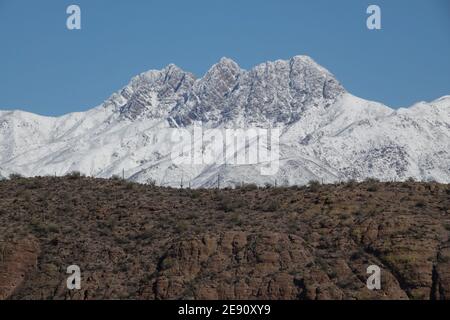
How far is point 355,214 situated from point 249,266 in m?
9.44

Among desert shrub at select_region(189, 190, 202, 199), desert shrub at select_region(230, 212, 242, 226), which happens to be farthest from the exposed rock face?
desert shrub at select_region(189, 190, 202, 199)

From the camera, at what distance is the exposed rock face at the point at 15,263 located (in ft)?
215

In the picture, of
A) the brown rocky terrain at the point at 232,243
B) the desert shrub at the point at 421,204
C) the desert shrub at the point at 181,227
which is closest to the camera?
the brown rocky terrain at the point at 232,243

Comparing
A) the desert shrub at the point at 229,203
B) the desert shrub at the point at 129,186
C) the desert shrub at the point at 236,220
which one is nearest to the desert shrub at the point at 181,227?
the desert shrub at the point at 236,220

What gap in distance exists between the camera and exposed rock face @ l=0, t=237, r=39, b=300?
65.6m

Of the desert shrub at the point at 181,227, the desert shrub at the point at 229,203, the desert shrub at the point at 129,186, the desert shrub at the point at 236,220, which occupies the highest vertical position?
the desert shrub at the point at 129,186

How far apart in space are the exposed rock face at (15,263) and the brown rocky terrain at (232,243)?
0.25 feet

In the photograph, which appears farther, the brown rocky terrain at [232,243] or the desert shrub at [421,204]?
the desert shrub at [421,204]

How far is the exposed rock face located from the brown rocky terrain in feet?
0.25

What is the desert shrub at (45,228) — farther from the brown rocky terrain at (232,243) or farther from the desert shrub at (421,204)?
the desert shrub at (421,204)

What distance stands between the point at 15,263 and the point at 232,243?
12.4 metres

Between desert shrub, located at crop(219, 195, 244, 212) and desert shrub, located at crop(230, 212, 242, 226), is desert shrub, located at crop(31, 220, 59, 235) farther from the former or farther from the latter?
desert shrub, located at crop(219, 195, 244, 212)

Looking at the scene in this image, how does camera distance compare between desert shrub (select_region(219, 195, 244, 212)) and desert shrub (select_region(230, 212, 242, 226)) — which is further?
desert shrub (select_region(219, 195, 244, 212))
